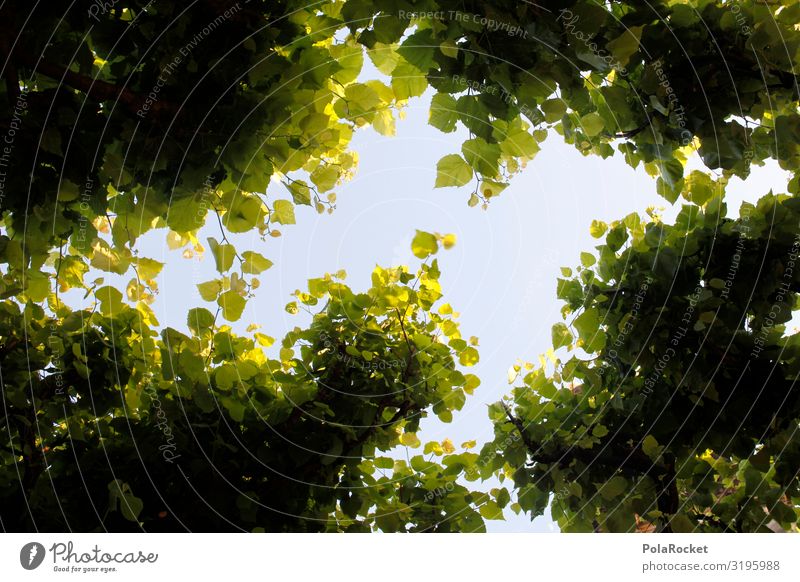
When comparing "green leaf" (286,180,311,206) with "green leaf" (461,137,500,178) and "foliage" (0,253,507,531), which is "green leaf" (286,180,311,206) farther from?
"green leaf" (461,137,500,178)

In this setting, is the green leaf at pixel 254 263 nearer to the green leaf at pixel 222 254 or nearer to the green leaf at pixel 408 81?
the green leaf at pixel 222 254

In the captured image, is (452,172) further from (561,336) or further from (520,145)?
(561,336)

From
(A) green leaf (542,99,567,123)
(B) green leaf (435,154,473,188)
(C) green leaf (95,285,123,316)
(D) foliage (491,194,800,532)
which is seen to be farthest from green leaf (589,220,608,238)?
(C) green leaf (95,285,123,316)

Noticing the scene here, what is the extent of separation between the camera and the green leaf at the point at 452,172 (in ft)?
6.70

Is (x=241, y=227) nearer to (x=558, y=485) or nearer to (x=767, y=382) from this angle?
(x=558, y=485)

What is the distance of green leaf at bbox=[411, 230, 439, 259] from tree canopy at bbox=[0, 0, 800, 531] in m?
0.01

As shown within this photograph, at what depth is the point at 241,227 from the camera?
205 cm

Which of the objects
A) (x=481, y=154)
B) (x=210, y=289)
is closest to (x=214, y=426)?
(x=210, y=289)

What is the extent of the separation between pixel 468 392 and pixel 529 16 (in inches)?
61.2

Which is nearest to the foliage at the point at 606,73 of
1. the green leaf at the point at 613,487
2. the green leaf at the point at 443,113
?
the green leaf at the point at 443,113

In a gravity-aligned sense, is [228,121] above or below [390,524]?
above

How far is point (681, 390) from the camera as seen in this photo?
2352 mm

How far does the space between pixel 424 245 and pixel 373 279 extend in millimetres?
327
